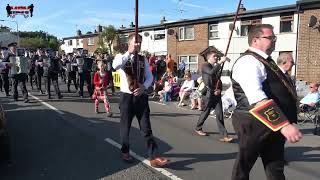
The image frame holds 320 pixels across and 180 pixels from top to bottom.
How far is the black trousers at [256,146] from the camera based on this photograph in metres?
4.32

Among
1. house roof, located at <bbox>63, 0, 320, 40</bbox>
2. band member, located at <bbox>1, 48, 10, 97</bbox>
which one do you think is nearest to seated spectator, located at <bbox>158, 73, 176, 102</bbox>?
band member, located at <bbox>1, 48, 10, 97</bbox>

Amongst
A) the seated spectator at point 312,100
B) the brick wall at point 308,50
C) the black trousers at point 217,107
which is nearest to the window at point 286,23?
the brick wall at point 308,50

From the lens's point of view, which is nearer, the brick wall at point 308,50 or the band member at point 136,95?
the band member at point 136,95

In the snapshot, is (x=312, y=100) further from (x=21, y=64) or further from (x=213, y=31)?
(x=213, y=31)

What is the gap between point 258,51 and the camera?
14.3ft

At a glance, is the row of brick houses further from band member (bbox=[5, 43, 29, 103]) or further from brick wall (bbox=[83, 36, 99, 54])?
brick wall (bbox=[83, 36, 99, 54])

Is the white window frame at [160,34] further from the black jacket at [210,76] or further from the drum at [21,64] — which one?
the black jacket at [210,76]

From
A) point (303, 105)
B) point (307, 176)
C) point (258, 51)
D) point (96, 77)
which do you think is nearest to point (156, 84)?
point (96, 77)

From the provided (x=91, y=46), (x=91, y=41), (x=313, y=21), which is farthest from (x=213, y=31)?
(x=91, y=41)

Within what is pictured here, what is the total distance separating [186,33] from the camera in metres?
35.0

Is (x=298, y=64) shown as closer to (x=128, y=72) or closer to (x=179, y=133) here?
(x=179, y=133)

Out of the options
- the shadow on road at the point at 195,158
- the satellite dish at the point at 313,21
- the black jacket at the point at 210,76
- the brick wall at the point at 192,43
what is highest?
the satellite dish at the point at 313,21

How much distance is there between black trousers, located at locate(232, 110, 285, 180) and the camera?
432cm

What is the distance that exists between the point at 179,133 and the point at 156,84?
8.51 m
